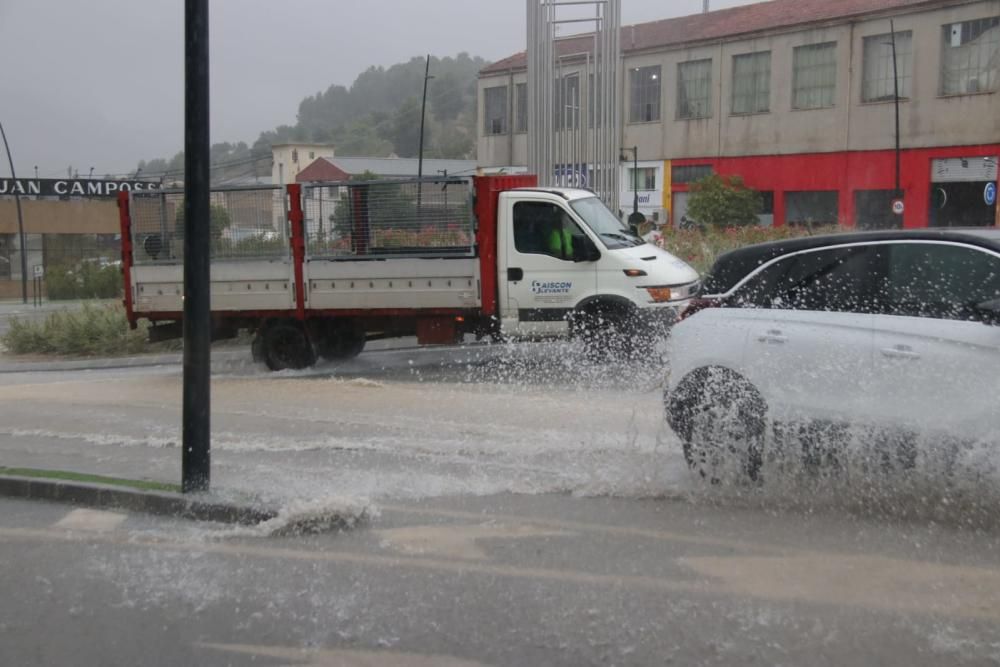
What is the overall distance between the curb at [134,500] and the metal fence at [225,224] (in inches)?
274

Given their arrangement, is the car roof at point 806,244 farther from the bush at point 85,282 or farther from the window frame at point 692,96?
the window frame at point 692,96

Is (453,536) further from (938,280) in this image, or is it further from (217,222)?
(217,222)

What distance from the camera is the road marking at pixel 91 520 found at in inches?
271

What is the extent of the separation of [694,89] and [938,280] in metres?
41.7

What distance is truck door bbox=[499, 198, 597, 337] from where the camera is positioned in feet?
44.3

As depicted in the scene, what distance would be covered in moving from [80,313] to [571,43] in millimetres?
15002

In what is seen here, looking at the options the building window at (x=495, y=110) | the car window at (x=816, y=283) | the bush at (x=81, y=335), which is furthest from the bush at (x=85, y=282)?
the car window at (x=816, y=283)

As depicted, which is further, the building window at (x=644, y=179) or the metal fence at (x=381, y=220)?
the building window at (x=644, y=179)

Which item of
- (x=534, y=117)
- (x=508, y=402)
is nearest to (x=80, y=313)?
(x=534, y=117)

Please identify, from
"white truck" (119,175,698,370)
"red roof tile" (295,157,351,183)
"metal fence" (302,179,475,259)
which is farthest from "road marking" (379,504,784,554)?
"red roof tile" (295,157,351,183)

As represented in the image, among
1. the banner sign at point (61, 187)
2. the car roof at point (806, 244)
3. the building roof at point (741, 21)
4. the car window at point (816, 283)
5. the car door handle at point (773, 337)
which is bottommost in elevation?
the car door handle at point (773, 337)

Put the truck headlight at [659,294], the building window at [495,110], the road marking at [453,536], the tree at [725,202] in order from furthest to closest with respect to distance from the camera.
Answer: the building window at [495,110], the tree at [725,202], the truck headlight at [659,294], the road marking at [453,536]

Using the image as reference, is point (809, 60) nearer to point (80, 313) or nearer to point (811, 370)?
point (80, 313)

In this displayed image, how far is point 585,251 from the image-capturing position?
13469 mm
